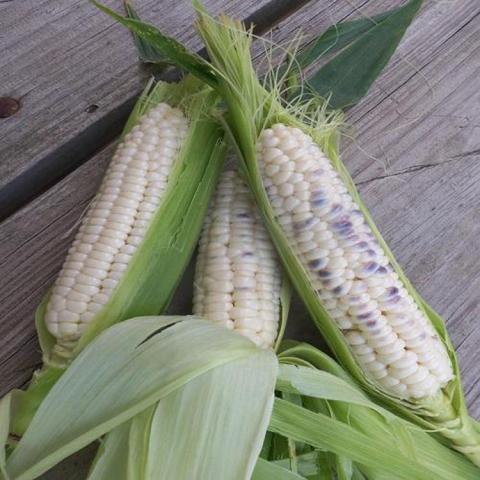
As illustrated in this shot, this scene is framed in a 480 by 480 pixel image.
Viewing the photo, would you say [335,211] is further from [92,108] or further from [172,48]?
[92,108]

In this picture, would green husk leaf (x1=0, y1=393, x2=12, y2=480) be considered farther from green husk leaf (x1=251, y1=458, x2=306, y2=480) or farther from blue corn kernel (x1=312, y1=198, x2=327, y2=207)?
blue corn kernel (x1=312, y1=198, x2=327, y2=207)

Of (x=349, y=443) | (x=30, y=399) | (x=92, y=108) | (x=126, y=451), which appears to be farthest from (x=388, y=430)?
(x=92, y=108)

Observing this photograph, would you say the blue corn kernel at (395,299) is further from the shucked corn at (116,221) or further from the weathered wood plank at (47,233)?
the shucked corn at (116,221)

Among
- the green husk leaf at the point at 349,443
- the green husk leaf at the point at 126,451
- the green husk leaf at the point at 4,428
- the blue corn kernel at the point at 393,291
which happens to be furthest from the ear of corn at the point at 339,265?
the green husk leaf at the point at 4,428

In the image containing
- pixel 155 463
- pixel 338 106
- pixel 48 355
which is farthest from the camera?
pixel 338 106

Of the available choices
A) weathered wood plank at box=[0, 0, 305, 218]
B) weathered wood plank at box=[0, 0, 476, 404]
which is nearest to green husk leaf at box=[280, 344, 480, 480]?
weathered wood plank at box=[0, 0, 476, 404]

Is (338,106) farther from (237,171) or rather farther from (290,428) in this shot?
(290,428)

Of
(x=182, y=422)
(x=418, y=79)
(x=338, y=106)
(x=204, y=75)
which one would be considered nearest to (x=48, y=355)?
(x=182, y=422)
